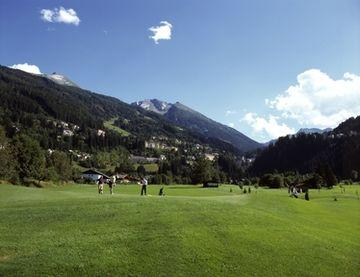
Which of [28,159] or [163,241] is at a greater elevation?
[28,159]

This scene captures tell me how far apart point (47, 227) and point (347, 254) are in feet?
65.1

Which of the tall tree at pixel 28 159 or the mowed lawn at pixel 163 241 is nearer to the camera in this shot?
the mowed lawn at pixel 163 241

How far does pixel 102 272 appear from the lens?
976 inches

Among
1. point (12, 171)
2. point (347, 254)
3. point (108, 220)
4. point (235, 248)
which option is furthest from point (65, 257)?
point (12, 171)

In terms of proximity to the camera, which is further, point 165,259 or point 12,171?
point 12,171

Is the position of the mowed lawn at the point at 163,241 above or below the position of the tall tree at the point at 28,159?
below

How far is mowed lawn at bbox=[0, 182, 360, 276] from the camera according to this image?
1019 inches

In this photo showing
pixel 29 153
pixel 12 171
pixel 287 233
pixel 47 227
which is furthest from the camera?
pixel 29 153

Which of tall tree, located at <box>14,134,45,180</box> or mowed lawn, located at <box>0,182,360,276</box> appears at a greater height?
tall tree, located at <box>14,134,45,180</box>

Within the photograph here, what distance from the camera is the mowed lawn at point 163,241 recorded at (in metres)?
25.9

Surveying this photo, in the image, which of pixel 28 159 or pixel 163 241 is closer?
pixel 163 241

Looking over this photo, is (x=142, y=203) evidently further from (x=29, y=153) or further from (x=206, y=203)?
(x=29, y=153)

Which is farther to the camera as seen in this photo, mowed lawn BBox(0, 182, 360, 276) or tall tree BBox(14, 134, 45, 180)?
tall tree BBox(14, 134, 45, 180)

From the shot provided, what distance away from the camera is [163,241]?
2930cm
